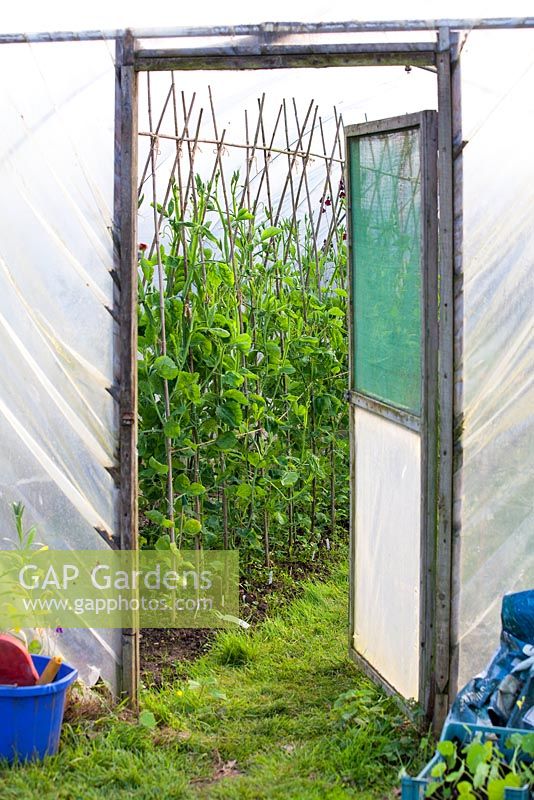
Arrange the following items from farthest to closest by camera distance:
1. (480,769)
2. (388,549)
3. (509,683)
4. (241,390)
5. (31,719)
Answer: (241,390)
(388,549)
(31,719)
(509,683)
(480,769)

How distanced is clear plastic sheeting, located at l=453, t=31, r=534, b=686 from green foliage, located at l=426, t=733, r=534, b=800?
88 centimetres

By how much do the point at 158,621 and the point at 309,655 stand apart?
74 cm

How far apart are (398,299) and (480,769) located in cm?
188

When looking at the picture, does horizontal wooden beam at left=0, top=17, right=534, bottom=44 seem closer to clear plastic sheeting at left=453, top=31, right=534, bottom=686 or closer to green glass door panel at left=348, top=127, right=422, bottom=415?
clear plastic sheeting at left=453, top=31, right=534, bottom=686

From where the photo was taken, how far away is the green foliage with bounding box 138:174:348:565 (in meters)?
4.65

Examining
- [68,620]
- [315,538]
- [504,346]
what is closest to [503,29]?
[504,346]

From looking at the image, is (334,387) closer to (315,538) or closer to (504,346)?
(315,538)

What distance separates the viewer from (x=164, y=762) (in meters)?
3.55

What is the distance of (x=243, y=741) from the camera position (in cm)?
377

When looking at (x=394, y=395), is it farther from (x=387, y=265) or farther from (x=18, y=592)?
(x=18, y=592)

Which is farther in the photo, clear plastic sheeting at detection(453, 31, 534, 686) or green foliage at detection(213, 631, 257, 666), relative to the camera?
green foliage at detection(213, 631, 257, 666)

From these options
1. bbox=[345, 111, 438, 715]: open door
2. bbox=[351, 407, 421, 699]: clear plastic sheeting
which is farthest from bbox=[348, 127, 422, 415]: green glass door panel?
bbox=[351, 407, 421, 699]: clear plastic sheeting

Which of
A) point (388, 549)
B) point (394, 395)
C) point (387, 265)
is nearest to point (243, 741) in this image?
point (388, 549)

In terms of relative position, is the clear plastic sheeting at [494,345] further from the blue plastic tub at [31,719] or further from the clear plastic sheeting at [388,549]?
the blue plastic tub at [31,719]
